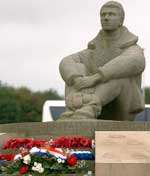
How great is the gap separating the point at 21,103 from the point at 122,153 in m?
51.6

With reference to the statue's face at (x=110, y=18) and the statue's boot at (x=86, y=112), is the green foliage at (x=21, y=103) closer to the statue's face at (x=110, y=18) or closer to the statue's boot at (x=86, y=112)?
the statue's face at (x=110, y=18)

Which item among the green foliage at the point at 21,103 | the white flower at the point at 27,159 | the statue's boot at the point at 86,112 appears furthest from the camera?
the green foliage at the point at 21,103

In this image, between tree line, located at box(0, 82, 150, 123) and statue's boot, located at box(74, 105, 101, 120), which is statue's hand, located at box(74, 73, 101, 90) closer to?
statue's boot, located at box(74, 105, 101, 120)

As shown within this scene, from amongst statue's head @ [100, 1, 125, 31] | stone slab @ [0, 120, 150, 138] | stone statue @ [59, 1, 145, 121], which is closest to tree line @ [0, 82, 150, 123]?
stone statue @ [59, 1, 145, 121]

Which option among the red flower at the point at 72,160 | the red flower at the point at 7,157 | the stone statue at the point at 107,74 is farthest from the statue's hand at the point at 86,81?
the red flower at the point at 72,160

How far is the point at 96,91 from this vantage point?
1363 cm

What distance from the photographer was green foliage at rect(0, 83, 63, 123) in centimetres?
5562

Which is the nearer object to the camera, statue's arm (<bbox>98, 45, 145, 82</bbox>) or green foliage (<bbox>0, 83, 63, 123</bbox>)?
statue's arm (<bbox>98, 45, 145, 82</bbox>)

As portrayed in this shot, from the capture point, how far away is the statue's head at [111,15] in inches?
568

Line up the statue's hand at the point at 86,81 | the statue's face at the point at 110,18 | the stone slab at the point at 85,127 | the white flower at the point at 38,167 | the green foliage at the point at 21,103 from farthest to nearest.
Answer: the green foliage at the point at 21,103 → the statue's face at the point at 110,18 → the statue's hand at the point at 86,81 → the stone slab at the point at 85,127 → the white flower at the point at 38,167

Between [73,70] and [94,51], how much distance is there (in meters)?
0.95

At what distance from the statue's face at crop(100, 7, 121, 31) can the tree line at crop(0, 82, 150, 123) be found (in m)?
40.2

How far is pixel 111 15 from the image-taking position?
14.4 m

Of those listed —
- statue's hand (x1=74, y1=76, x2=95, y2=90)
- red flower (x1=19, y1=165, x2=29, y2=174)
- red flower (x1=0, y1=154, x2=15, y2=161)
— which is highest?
statue's hand (x1=74, y1=76, x2=95, y2=90)
